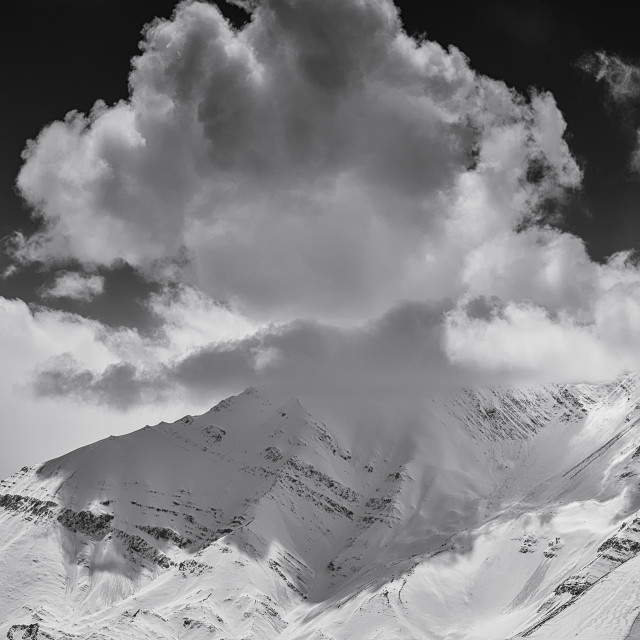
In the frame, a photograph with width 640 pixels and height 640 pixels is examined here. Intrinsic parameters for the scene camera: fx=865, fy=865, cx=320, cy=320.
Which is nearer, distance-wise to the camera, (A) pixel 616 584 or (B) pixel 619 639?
(B) pixel 619 639

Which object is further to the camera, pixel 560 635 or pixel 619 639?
pixel 560 635

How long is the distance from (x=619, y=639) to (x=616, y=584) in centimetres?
1599

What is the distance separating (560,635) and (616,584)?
9.70m

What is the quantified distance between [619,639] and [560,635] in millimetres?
13068

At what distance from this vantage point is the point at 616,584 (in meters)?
105

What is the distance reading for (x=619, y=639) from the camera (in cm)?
9012

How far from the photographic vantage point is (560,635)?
102250 mm
